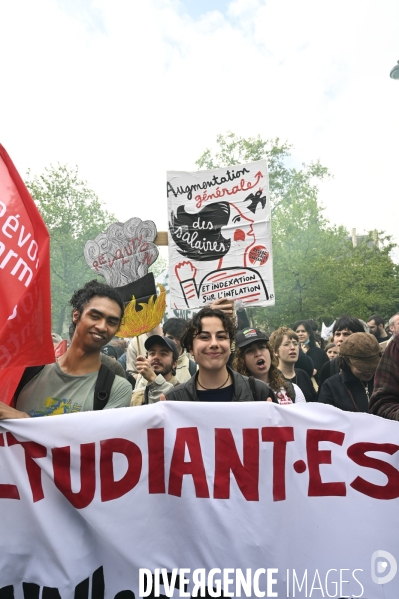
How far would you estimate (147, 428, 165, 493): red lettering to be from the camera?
2.34 meters

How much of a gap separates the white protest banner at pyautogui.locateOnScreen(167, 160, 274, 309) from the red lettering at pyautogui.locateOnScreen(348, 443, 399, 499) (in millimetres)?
2789

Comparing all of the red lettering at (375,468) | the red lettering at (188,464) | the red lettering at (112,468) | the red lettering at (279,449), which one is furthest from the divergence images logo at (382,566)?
the red lettering at (112,468)

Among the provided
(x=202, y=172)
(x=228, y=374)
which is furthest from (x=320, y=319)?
(x=228, y=374)

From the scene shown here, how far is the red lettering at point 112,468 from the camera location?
7.63ft

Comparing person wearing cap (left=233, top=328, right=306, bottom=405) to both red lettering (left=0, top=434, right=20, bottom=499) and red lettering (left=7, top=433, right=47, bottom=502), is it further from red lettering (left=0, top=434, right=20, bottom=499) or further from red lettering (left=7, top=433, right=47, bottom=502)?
red lettering (left=0, top=434, right=20, bottom=499)

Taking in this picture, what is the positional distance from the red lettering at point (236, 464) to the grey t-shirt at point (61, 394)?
0.55m

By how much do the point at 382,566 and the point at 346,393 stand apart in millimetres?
1631

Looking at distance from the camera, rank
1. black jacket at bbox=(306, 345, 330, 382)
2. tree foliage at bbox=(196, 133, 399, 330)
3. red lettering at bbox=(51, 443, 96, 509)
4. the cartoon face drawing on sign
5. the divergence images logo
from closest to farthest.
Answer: the divergence images logo → red lettering at bbox=(51, 443, 96, 509) → the cartoon face drawing on sign → black jacket at bbox=(306, 345, 330, 382) → tree foliage at bbox=(196, 133, 399, 330)

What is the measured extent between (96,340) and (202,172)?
321 cm

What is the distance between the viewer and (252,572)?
220cm

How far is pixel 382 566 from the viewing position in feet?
7.30

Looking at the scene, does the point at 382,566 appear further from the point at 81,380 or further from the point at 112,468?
the point at 81,380

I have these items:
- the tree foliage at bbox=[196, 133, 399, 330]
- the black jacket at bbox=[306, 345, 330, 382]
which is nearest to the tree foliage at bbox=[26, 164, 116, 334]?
the tree foliage at bbox=[196, 133, 399, 330]

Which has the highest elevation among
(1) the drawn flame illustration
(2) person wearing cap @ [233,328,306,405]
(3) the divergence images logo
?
(1) the drawn flame illustration
